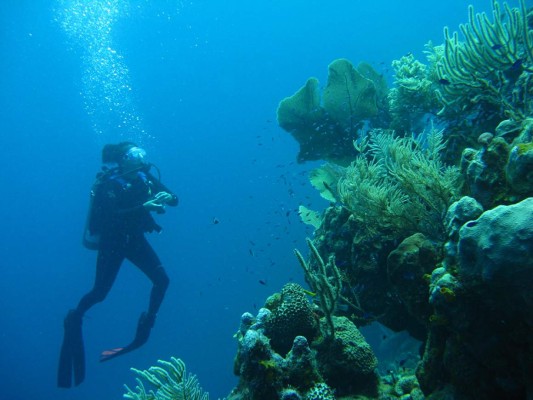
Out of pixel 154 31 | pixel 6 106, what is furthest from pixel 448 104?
pixel 154 31

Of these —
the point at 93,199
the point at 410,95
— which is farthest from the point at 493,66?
the point at 93,199

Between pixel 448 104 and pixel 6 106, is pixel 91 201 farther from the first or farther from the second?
pixel 6 106

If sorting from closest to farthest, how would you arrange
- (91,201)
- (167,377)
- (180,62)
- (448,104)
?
(167,377) → (448,104) → (91,201) → (180,62)

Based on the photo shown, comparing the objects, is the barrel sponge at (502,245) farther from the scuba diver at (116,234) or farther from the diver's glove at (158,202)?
the scuba diver at (116,234)

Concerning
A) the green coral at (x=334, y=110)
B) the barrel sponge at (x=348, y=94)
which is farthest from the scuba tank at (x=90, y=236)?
the barrel sponge at (x=348, y=94)

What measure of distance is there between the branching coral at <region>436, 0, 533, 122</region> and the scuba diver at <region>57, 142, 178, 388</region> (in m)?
7.41

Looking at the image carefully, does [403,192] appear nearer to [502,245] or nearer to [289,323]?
[289,323]

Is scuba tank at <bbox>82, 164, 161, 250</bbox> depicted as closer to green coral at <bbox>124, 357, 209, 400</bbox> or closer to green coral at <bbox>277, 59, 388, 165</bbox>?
green coral at <bbox>277, 59, 388, 165</bbox>

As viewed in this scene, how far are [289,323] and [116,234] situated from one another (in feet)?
25.1

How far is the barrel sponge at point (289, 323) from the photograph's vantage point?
4.18 metres

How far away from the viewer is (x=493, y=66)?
5.51 metres

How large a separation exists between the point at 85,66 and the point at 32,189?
53.7 metres

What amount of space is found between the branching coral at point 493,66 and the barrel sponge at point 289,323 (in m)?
3.90

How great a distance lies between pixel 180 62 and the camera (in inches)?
4614
